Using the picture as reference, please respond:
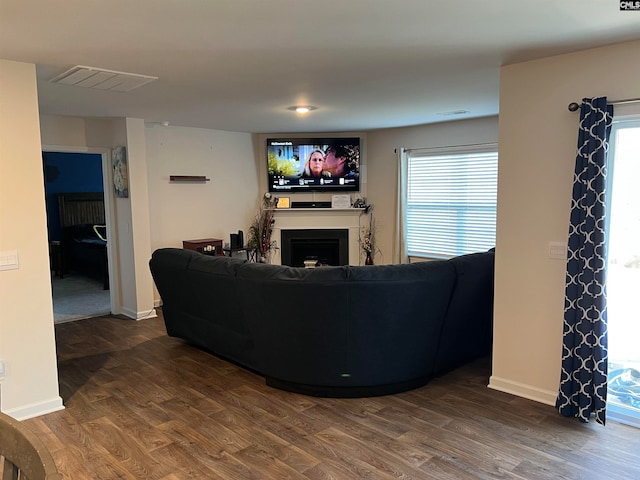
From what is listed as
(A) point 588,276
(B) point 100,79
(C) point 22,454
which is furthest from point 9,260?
(A) point 588,276

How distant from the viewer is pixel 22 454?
108cm

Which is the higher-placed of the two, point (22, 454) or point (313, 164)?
point (313, 164)

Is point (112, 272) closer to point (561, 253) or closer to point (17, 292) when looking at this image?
point (17, 292)

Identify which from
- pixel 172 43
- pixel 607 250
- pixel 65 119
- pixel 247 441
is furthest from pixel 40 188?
pixel 607 250

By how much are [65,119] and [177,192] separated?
157 centimetres

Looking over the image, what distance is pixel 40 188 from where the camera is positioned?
333 cm

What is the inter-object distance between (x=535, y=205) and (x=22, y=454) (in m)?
3.22

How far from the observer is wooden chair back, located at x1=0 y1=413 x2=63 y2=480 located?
101 cm

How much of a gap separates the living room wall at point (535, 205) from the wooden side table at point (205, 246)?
394 centimetres

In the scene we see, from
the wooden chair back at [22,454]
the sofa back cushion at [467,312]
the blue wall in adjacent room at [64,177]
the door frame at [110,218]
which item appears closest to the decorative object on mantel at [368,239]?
the sofa back cushion at [467,312]

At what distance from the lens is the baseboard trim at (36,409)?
10.8 ft

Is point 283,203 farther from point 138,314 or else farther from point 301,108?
point 138,314

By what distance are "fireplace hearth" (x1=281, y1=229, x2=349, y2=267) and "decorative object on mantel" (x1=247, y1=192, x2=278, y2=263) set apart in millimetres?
226

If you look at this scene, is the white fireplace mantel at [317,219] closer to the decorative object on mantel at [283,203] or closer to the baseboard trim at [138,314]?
the decorative object on mantel at [283,203]
